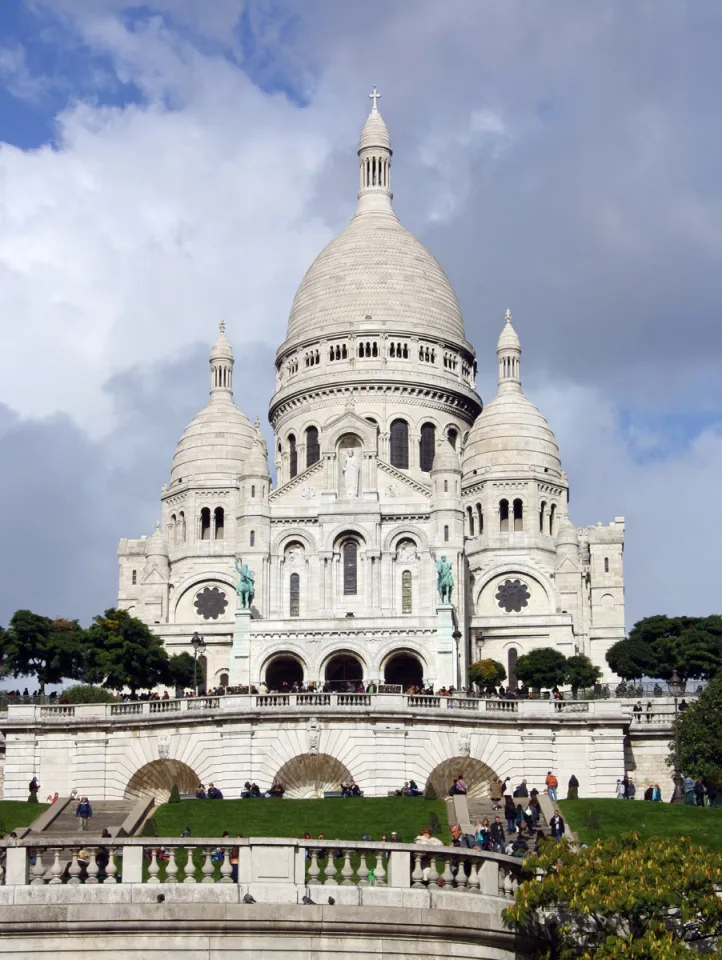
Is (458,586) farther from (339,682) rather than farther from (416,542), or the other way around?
(339,682)

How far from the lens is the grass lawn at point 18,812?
49.5 metres

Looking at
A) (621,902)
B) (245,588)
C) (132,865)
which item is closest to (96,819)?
(621,902)

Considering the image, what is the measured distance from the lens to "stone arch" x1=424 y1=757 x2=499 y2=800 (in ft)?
184

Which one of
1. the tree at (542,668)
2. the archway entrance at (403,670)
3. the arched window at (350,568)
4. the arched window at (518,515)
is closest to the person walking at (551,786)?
the tree at (542,668)

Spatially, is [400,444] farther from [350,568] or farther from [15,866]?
[15,866]

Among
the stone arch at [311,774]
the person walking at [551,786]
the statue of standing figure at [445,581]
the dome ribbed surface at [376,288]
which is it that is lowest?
the person walking at [551,786]

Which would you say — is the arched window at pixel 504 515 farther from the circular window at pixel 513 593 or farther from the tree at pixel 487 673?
the tree at pixel 487 673

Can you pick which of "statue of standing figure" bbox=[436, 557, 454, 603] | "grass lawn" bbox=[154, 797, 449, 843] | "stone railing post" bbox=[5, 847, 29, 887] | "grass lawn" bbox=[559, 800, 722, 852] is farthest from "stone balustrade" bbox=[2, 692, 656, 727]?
"statue of standing figure" bbox=[436, 557, 454, 603]

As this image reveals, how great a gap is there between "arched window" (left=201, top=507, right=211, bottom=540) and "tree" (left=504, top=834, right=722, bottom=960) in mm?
78904

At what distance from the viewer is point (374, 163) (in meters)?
126

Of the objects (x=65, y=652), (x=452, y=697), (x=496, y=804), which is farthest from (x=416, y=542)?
(x=496, y=804)

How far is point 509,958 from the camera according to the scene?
29.2 metres

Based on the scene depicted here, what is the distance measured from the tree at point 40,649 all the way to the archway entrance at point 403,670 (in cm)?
1574

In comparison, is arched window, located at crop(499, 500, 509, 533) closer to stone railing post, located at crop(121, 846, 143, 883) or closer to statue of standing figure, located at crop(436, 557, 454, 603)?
statue of standing figure, located at crop(436, 557, 454, 603)
